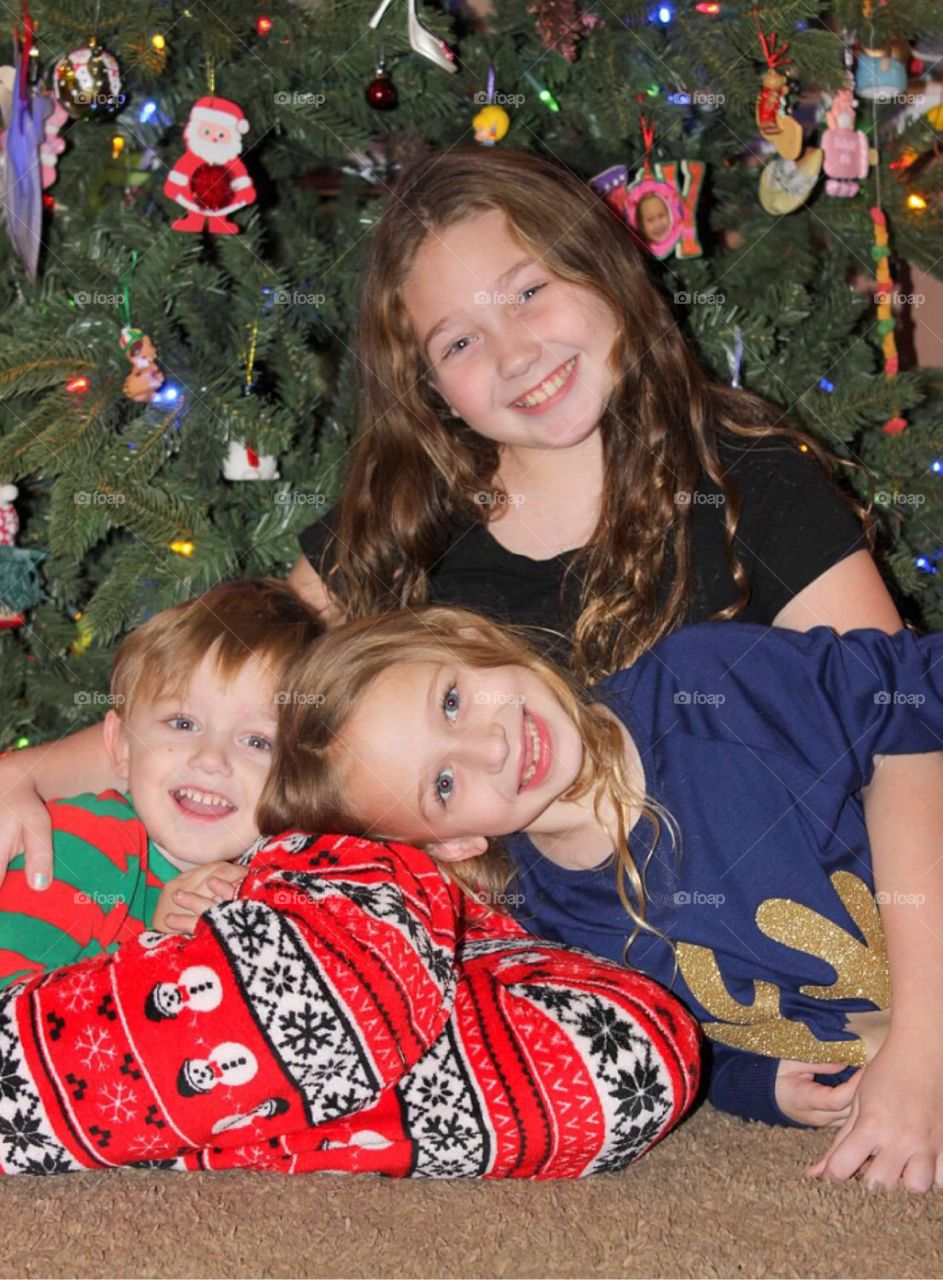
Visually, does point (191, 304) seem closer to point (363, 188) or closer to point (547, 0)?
point (363, 188)

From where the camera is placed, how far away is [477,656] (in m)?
1.20

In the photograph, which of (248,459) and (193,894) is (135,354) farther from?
(193,894)

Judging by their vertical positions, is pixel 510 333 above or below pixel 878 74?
below

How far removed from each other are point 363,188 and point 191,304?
15.2 inches

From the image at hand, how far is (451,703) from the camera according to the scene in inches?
45.9

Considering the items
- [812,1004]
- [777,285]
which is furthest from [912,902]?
[777,285]

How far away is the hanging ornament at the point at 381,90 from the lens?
1443mm

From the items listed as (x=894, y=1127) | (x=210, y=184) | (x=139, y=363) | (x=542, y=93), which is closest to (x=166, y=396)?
(x=139, y=363)

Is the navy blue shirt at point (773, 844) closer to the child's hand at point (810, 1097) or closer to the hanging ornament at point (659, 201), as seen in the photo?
the child's hand at point (810, 1097)

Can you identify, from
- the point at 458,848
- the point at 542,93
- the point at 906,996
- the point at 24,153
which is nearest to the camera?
the point at 906,996

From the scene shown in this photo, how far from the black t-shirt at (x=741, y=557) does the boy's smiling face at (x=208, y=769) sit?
247 millimetres

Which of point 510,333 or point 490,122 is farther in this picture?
point 490,122

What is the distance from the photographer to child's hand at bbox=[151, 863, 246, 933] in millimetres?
1194

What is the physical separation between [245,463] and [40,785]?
1.32 ft
